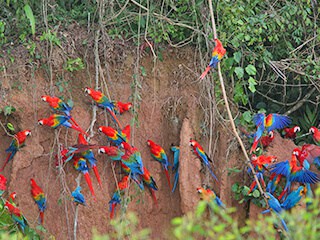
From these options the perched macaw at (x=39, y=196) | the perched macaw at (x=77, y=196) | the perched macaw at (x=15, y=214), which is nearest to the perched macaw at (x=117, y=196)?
the perched macaw at (x=77, y=196)

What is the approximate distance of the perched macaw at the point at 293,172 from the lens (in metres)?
5.58

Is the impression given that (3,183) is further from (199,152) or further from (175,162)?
(199,152)

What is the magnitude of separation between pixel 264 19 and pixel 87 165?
197 centimetres

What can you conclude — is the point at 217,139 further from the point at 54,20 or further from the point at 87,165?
the point at 54,20

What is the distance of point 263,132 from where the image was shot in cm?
592

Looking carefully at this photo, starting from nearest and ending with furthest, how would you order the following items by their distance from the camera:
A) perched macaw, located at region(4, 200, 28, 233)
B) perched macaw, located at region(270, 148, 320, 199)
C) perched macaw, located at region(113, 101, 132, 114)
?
perched macaw, located at region(4, 200, 28, 233)
perched macaw, located at region(270, 148, 320, 199)
perched macaw, located at region(113, 101, 132, 114)

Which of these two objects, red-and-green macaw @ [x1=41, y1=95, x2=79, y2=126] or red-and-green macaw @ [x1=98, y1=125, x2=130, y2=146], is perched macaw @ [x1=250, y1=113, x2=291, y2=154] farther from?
red-and-green macaw @ [x1=41, y1=95, x2=79, y2=126]

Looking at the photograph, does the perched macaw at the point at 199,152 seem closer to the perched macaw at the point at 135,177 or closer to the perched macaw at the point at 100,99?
the perched macaw at the point at 135,177

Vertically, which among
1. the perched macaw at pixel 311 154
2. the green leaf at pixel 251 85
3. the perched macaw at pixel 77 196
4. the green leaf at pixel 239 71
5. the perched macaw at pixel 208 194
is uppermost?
the green leaf at pixel 239 71

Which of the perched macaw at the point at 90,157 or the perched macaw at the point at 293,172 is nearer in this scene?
the perched macaw at the point at 293,172

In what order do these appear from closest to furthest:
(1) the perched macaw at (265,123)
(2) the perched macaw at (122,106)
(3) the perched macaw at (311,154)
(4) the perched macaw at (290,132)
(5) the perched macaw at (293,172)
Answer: (5) the perched macaw at (293,172) → (3) the perched macaw at (311,154) → (1) the perched macaw at (265,123) → (2) the perched macaw at (122,106) → (4) the perched macaw at (290,132)

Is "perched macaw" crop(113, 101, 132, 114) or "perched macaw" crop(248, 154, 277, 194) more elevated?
"perched macaw" crop(113, 101, 132, 114)

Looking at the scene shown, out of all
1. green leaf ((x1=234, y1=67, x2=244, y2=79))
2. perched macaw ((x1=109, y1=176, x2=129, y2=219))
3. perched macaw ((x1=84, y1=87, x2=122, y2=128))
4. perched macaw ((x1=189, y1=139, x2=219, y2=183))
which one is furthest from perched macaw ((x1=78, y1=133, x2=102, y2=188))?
green leaf ((x1=234, y1=67, x2=244, y2=79))

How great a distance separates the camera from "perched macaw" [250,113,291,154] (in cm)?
580
